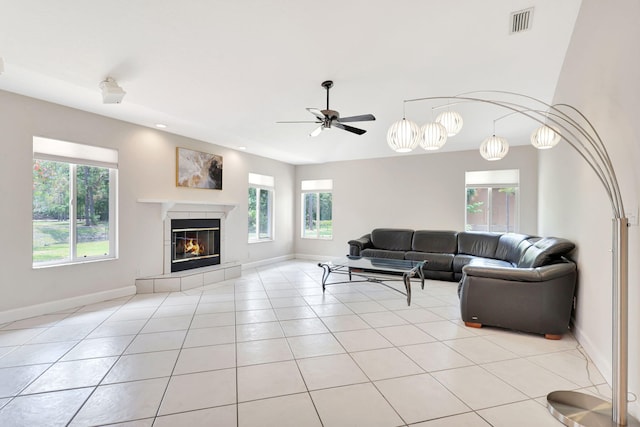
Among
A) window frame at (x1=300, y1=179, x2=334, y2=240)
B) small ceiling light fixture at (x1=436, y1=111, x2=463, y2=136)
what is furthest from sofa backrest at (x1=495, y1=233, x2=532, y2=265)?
window frame at (x1=300, y1=179, x2=334, y2=240)

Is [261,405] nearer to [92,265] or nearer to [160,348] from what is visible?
[160,348]

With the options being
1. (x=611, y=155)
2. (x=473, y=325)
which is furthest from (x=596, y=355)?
(x=611, y=155)

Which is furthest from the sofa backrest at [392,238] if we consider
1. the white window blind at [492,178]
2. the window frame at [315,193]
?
the white window blind at [492,178]

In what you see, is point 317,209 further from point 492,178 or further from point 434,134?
point 434,134

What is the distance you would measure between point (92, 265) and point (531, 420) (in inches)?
201

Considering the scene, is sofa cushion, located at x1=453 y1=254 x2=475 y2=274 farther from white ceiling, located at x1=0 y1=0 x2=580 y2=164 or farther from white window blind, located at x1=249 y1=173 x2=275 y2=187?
white window blind, located at x1=249 y1=173 x2=275 y2=187

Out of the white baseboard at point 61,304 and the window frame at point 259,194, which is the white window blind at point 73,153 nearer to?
the white baseboard at point 61,304

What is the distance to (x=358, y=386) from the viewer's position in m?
2.17

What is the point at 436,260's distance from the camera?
577 centimetres

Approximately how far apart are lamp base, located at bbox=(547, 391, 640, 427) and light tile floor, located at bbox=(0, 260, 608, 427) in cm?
7

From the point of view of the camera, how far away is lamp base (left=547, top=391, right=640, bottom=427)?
1.79 meters

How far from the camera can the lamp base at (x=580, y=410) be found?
179 cm

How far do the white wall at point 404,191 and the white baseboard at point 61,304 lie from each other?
182 inches

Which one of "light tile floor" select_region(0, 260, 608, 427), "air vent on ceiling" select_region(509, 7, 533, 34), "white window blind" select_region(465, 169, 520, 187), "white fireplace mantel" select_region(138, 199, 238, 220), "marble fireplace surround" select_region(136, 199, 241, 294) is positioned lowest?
"light tile floor" select_region(0, 260, 608, 427)
